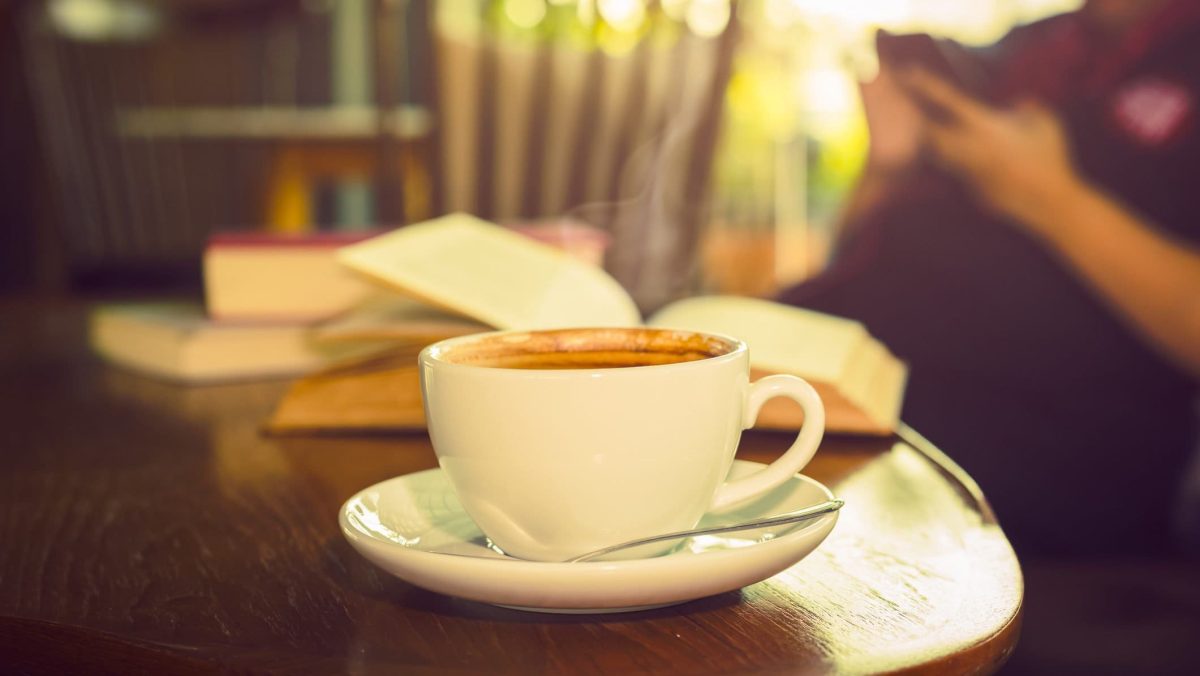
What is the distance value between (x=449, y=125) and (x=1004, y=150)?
2.80 feet

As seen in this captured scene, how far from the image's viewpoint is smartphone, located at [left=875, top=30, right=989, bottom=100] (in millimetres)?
1345

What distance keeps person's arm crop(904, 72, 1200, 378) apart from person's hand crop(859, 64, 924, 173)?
3cm

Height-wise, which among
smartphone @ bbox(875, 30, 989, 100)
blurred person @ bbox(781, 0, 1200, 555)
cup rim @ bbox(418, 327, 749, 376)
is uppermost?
smartphone @ bbox(875, 30, 989, 100)

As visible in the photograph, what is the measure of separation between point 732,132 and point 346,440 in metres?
2.04

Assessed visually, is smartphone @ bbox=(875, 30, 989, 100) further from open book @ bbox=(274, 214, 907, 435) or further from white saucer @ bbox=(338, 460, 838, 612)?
white saucer @ bbox=(338, 460, 838, 612)

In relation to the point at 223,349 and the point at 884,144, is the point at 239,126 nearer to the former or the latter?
the point at 884,144

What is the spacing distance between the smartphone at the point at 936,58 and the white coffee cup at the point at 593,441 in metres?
1.09

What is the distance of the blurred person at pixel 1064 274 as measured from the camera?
1.14 m

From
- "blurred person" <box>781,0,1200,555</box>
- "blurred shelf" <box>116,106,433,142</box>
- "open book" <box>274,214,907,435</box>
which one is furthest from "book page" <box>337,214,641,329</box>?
"blurred shelf" <box>116,106,433,142</box>

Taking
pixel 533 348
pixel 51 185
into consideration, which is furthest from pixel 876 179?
pixel 51 185

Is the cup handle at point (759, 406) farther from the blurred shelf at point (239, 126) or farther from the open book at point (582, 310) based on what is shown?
the blurred shelf at point (239, 126)

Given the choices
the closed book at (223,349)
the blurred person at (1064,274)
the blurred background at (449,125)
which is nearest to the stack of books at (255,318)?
the closed book at (223,349)

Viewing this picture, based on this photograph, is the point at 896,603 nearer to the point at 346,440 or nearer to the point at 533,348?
the point at 533,348

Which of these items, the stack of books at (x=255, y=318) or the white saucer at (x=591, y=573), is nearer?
the white saucer at (x=591, y=573)
